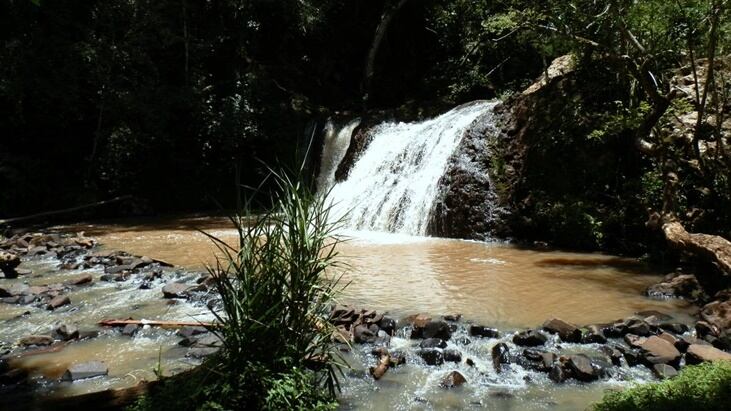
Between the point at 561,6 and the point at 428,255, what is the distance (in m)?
4.98

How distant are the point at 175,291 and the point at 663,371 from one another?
5.46 meters

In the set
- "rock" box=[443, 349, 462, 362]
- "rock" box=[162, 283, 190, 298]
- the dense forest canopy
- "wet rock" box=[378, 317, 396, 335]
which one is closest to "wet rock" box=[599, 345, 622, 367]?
"rock" box=[443, 349, 462, 362]

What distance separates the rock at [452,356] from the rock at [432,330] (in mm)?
384

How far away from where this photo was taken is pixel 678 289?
7.02 metres

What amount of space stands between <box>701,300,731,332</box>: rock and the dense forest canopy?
5.53m

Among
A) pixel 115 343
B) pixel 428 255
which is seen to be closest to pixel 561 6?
pixel 428 255

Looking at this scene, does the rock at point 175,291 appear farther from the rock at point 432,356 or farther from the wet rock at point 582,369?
the wet rock at point 582,369

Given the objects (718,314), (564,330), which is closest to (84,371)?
(564,330)

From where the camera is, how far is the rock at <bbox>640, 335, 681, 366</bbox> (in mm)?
4656

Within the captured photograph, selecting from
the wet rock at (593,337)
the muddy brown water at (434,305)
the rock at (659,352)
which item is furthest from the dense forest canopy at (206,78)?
the rock at (659,352)

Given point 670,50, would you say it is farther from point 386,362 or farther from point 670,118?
point 386,362

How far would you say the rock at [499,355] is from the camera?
4.71 metres

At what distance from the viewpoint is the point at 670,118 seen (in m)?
9.75

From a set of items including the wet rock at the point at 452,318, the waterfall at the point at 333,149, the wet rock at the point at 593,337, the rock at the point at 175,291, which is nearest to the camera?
the wet rock at the point at 593,337
